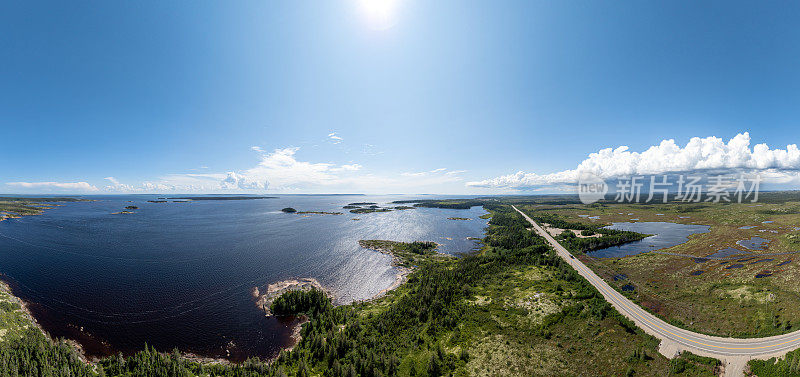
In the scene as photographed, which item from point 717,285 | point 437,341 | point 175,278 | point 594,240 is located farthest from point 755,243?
point 175,278

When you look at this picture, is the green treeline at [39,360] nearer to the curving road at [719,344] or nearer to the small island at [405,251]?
the small island at [405,251]

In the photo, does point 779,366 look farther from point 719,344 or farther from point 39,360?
point 39,360

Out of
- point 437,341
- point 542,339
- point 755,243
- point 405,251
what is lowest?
point 437,341

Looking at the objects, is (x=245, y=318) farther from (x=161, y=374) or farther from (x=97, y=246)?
(x=97, y=246)

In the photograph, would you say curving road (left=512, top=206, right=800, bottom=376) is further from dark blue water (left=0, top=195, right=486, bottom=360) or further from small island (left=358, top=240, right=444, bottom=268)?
small island (left=358, top=240, right=444, bottom=268)

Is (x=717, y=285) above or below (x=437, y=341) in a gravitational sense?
above

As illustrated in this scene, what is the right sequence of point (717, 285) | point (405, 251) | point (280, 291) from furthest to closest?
point (405, 251) < point (280, 291) < point (717, 285)

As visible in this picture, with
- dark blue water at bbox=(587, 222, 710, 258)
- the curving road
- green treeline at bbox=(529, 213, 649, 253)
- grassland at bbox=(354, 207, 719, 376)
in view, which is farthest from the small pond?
grassland at bbox=(354, 207, 719, 376)
